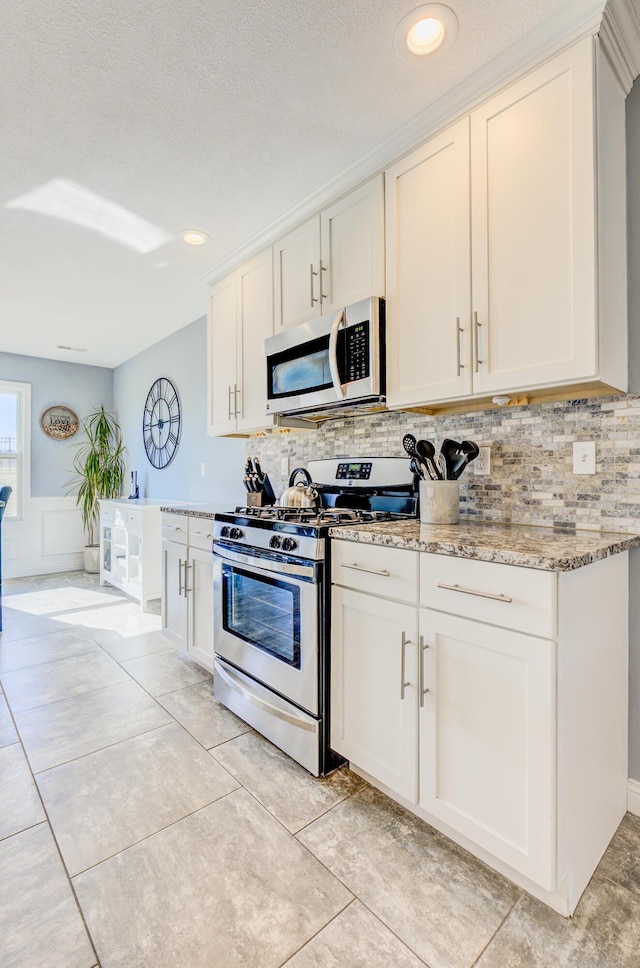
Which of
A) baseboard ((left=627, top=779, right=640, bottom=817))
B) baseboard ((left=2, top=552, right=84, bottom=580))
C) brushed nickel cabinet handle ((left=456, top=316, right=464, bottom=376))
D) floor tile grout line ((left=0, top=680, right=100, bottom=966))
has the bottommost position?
floor tile grout line ((left=0, top=680, right=100, bottom=966))

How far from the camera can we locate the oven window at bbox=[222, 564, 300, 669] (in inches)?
72.8

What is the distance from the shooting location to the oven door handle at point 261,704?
179 centimetres

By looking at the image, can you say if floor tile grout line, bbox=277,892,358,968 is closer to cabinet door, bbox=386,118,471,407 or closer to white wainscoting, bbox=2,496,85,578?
cabinet door, bbox=386,118,471,407

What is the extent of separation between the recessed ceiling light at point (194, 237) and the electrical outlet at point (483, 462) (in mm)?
1961

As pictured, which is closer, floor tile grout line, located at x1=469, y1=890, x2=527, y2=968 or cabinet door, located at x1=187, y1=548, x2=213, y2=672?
floor tile grout line, located at x1=469, y1=890, x2=527, y2=968

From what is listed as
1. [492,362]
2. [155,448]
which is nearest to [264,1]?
[492,362]

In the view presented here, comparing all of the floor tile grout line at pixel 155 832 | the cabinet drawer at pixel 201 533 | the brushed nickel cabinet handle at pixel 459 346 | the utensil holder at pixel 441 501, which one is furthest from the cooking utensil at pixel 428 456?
the floor tile grout line at pixel 155 832

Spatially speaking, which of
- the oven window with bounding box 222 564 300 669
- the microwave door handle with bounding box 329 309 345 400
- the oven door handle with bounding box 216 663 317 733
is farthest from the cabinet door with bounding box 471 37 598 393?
the oven door handle with bounding box 216 663 317 733

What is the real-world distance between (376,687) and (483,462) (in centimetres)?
100

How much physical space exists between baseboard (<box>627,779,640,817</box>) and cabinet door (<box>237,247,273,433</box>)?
2.20m

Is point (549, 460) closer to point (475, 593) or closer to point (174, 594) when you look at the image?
point (475, 593)

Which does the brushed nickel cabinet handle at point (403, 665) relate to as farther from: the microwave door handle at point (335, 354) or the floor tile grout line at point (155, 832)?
the microwave door handle at point (335, 354)

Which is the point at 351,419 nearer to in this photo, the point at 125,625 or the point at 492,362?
the point at 492,362

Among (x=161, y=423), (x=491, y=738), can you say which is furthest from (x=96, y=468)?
(x=491, y=738)
